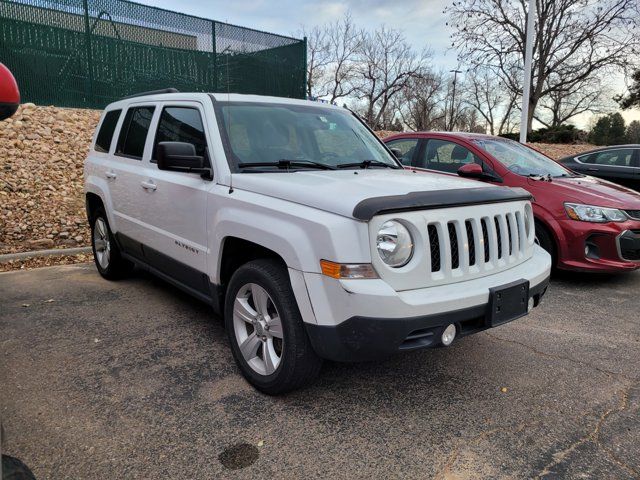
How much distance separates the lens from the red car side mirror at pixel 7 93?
1.62 meters

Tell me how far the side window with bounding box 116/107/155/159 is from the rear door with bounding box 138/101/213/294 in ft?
0.75

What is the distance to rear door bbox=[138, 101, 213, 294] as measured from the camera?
3.59 meters

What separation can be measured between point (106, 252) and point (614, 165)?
27.9ft

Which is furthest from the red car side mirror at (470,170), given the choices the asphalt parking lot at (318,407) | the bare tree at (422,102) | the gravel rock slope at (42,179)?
the bare tree at (422,102)

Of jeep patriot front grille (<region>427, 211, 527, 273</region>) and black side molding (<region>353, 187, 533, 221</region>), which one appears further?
jeep patriot front grille (<region>427, 211, 527, 273</region>)

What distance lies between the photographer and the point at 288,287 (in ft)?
9.19

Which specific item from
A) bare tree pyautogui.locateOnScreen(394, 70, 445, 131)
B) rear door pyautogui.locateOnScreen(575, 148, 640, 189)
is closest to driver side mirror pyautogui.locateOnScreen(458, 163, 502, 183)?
rear door pyautogui.locateOnScreen(575, 148, 640, 189)

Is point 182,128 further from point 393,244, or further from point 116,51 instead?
point 116,51

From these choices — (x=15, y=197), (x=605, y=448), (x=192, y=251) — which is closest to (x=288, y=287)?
(x=192, y=251)

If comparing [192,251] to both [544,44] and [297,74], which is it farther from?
[544,44]

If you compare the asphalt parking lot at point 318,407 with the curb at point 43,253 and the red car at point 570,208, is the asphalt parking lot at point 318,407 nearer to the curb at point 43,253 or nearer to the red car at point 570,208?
the red car at point 570,208

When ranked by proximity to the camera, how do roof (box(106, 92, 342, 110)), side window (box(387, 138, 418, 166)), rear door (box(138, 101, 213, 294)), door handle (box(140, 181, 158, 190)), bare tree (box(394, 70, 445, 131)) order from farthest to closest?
bare tree (box(394, 70, 445, 131)) < side window (box(387, 138, 418, 166)) < door handle (box(140, 181, 158, 190)) < roof (box(106, 92, 342, 110)) < rear door (box(138, 101, 213, 294))

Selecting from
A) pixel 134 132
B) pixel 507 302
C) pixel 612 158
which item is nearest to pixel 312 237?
pixel 507 302

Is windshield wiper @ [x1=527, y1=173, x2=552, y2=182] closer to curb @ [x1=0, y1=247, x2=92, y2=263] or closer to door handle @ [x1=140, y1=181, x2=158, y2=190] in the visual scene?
door handle @ [x1=140, y1=181, x2=158, y2=190]
